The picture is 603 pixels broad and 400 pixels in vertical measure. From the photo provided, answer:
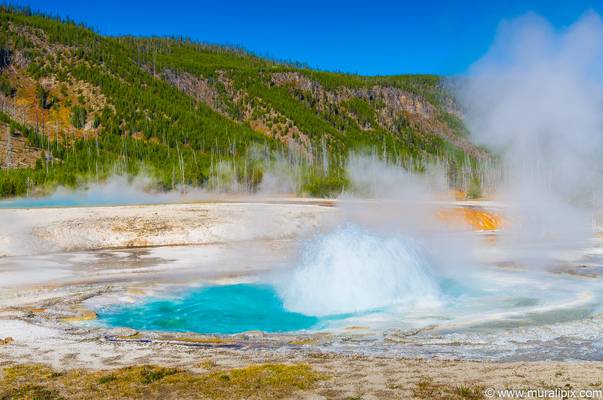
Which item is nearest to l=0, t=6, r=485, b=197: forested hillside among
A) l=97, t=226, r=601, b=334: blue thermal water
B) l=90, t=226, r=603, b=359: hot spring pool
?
l=97, t=226, r=601, b=334: blue thermal water

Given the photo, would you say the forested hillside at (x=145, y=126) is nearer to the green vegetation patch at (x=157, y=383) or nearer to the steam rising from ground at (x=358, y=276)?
the steam rising from ground at (x=358, y=276)

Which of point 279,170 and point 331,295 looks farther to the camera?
point 279,170

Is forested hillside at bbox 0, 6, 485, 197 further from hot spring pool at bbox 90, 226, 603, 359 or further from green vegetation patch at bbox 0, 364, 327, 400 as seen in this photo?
green vegetation patch at bbox 0, 364, 327, 400

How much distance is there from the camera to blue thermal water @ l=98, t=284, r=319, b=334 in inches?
651

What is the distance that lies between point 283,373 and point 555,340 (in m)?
6.46

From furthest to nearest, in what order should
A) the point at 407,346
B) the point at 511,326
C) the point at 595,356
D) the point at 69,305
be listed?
the point at 69,305 → the point at 511,326 → the point at 407,346 → the point at 595,356

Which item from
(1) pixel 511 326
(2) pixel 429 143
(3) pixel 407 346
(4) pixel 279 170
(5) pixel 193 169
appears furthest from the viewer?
(2) pixel 429 143

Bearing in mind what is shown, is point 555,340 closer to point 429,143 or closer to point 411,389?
point 411,389

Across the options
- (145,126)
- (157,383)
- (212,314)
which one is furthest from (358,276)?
(145,126)

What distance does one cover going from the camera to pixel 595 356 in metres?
11.1

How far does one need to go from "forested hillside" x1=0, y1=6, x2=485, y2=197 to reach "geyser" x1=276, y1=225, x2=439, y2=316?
6035cm

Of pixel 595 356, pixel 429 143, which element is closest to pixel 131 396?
pixel 595 356

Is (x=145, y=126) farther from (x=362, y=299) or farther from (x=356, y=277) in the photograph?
(x=362, y=299)

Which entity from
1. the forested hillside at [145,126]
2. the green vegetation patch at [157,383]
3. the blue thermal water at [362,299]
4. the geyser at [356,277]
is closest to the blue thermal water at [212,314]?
the blue thermal water at [362,299]
